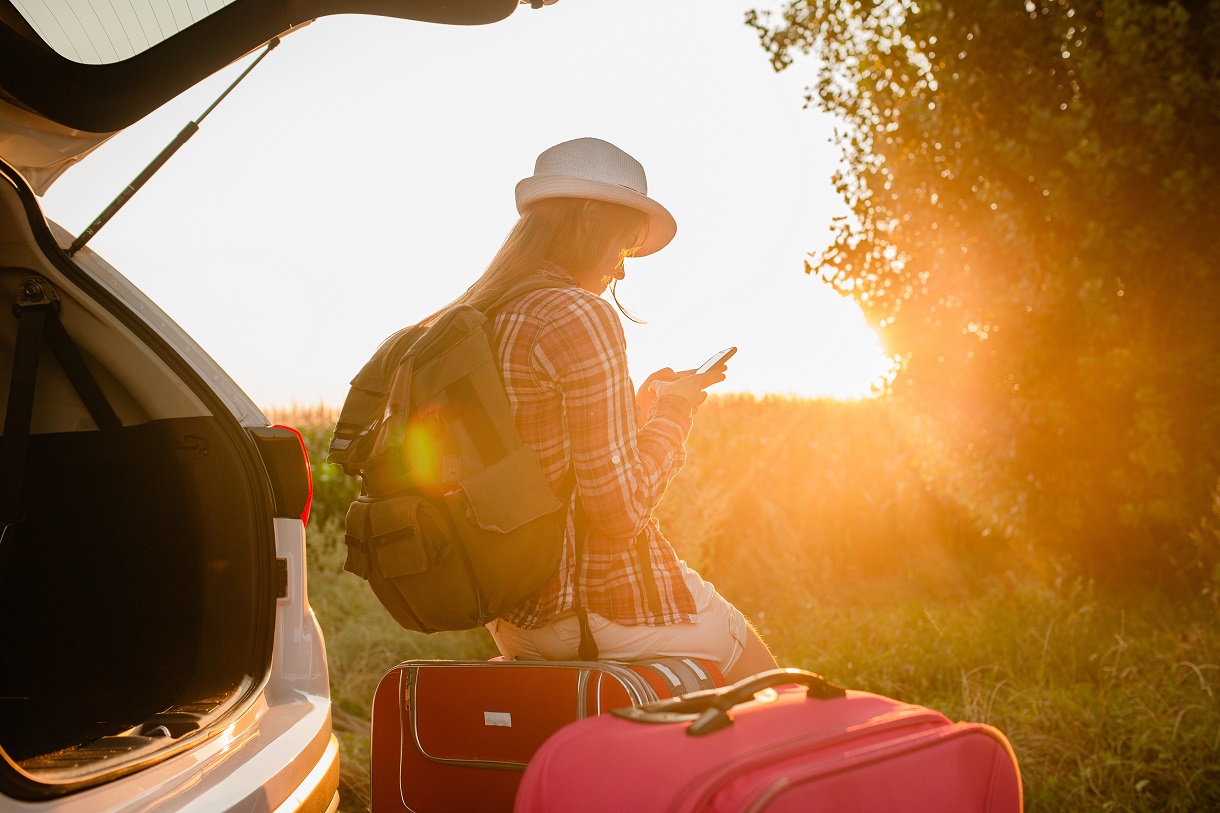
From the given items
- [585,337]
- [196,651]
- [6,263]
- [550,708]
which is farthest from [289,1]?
[550,708]

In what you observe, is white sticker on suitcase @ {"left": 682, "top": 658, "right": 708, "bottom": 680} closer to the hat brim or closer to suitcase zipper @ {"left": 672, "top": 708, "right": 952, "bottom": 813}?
suitcase zipper @ {"left": 672, "top": 708, "right": 952, "bottom": 813}

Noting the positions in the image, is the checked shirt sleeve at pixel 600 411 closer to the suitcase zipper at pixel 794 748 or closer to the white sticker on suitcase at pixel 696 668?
the white sticker on suitcase at pixel 696 668

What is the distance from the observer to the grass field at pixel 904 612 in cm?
364

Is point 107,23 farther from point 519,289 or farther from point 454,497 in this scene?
point 454,497

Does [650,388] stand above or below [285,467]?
above

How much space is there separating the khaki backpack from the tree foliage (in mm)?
4009

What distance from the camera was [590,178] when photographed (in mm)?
2459

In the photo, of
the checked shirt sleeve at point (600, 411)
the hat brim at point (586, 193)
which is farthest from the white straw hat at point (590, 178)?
the checked shirt sleeve at point (600, 411)

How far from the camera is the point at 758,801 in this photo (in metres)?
1.58

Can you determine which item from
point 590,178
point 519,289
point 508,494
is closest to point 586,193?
point 590,178

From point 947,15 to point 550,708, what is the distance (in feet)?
15.2

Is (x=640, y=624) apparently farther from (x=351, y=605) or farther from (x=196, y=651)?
(x=351, y=605)

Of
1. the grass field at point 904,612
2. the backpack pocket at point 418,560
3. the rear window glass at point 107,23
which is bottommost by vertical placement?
the grass field at point 904,612

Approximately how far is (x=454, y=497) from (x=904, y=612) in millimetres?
4073
